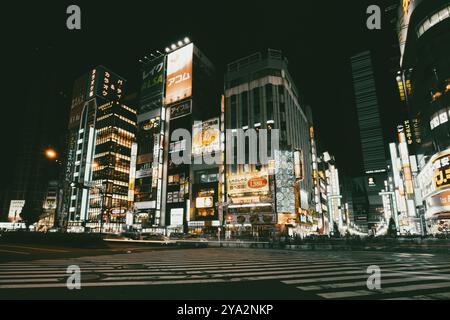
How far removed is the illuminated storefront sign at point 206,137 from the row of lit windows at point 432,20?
41946 millimetres

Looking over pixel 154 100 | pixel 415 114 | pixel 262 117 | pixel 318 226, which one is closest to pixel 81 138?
pixel 154 100

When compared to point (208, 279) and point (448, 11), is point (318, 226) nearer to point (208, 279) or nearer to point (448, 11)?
point (448, 11)

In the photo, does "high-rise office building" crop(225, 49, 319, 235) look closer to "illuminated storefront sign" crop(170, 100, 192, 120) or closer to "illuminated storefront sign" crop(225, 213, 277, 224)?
"illuminated storefront sign" crop(225, 213, 277, 224)

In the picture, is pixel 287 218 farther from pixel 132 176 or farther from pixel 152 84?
pixel 152 84

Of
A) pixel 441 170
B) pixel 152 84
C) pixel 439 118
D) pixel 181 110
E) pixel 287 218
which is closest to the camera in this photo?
pixel 441 170

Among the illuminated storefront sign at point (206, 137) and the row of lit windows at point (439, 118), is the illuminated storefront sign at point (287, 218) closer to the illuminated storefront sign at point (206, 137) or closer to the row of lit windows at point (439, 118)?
the illuminated storefront sign at point (206, 137)

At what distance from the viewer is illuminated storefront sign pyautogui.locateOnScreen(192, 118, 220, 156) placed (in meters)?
66.2

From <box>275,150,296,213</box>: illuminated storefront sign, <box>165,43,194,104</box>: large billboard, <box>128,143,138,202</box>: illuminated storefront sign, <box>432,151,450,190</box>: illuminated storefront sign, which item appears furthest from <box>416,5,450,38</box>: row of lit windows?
<box>128,143,138,202</box>: illuminated storefront sign

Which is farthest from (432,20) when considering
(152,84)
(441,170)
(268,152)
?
(152,84)

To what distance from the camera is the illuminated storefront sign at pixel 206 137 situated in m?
66.2

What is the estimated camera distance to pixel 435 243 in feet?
66.9

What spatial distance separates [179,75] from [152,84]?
10.8 metres

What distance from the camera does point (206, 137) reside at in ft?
222
